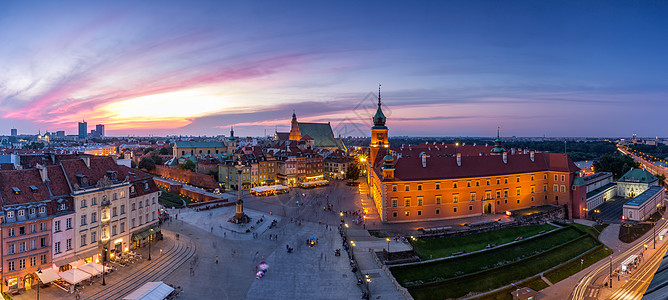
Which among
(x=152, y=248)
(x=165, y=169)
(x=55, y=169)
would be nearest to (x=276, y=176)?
(x=165, y=169)

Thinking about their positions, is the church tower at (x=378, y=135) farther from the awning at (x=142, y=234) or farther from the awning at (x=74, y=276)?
the awning at (x=74, y=276)

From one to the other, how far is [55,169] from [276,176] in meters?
63.4

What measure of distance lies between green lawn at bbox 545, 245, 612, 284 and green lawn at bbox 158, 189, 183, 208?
62402 mm

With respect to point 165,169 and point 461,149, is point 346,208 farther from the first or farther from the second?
point 165,169

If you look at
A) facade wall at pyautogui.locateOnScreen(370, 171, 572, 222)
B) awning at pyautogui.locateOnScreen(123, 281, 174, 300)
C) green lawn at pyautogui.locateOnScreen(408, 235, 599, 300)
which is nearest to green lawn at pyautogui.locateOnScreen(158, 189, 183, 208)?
facade wall at pyautogui.locateOnScreen(370, 171, 572, 222)

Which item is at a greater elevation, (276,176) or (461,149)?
(461,149)

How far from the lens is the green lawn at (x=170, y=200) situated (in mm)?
71688

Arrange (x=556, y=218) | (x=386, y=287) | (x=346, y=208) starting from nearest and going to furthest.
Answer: (x=386, y=287), (x=556, y=218), (x=346, y=208)

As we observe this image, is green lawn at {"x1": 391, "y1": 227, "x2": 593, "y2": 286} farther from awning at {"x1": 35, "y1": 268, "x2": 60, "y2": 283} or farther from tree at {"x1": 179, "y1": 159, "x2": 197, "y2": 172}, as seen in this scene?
tree at {"x1": 179, "y1": 159, "x2": 197, "y2": 172}

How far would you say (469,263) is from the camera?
43.6 m

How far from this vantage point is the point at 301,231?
5422cm

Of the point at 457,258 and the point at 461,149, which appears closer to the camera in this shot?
the point at 457,258

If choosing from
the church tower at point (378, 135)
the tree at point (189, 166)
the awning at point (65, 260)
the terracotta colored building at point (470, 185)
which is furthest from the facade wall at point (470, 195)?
the tree at point (189, 166)

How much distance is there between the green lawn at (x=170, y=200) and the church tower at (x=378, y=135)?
42.4 meters
